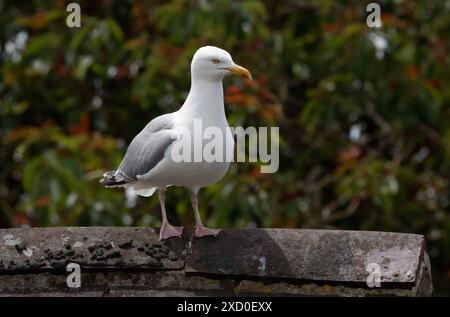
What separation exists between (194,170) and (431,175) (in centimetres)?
530

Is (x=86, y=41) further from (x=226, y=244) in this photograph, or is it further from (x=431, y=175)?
(x=226, y=244)

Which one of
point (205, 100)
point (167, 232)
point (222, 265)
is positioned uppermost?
point (205, 100)

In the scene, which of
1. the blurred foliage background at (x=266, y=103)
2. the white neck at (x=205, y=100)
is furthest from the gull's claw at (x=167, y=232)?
the blurred foliage background at (x=266, y=103)

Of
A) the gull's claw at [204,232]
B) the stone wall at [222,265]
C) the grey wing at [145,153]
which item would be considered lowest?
the stone wall at [222,265]

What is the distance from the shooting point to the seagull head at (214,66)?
6.39m

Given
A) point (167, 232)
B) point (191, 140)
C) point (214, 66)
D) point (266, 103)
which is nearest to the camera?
point (167, 232)

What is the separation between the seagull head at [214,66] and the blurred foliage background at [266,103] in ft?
10.8

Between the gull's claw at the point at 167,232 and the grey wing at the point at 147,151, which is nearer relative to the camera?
the gull's claw at the point at 167,232

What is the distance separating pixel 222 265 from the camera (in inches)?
218

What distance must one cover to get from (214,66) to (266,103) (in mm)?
4164

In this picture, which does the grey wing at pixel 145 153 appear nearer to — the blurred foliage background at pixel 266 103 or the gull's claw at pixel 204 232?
the gull's claw at pixel 204 232

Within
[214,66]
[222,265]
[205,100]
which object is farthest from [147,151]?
[222,265]

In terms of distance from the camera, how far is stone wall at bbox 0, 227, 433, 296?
5379mm

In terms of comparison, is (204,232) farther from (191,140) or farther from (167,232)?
(191,140)
